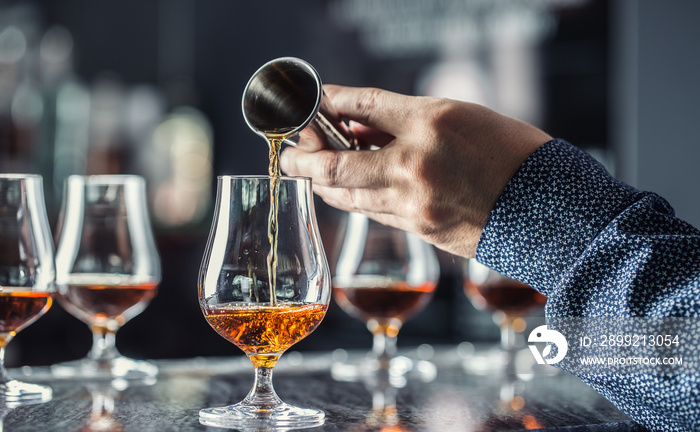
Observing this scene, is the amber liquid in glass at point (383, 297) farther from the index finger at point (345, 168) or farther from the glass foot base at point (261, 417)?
the glass foot base at point (261, 417)

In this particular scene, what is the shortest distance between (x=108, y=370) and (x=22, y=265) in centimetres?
30

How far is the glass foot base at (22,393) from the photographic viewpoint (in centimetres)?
102

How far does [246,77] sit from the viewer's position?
15.0 feet

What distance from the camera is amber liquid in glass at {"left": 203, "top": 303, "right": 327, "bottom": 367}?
93cm

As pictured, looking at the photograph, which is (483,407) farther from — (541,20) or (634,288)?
(541,20)

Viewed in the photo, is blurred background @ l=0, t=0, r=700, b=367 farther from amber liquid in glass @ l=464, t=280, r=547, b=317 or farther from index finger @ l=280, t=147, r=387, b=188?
index finger @ l=280, t=147, r=387, b=188

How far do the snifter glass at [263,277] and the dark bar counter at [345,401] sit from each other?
0.25 feet

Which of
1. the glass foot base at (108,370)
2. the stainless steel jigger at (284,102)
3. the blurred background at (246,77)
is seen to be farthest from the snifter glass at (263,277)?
the blurred background at (246,77)

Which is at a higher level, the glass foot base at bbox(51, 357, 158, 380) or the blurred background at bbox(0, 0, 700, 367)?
the blurred background at bbox(0, 0, 700, 367)

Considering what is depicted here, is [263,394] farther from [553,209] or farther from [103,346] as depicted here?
[103,346]

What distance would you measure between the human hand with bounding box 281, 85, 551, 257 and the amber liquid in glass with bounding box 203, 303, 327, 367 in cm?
18

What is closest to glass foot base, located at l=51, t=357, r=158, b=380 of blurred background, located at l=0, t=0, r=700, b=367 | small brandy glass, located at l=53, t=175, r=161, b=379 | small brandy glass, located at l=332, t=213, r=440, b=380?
small brandy glass, located at l=53, t=175, r=161, b=379

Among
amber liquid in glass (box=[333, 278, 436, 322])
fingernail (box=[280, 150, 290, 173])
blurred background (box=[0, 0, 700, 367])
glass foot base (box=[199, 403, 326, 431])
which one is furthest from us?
blurred background (box=[0, 0, 700, 367])

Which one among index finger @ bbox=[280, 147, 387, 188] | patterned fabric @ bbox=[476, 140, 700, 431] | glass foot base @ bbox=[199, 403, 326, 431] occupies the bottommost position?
glass foot base @ bbox=[199, 403, 326, 431]
